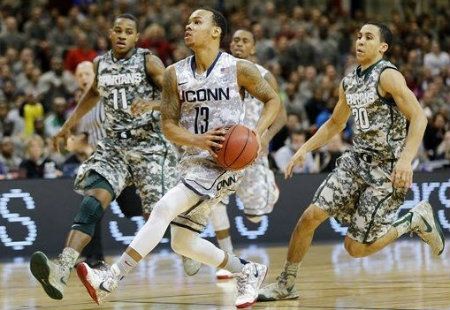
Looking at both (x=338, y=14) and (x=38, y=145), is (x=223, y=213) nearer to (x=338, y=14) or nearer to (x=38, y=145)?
(x=38, y=145)

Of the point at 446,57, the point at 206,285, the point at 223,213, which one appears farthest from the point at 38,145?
the point at 446,57

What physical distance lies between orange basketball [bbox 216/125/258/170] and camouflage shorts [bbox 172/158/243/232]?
0.23 meters

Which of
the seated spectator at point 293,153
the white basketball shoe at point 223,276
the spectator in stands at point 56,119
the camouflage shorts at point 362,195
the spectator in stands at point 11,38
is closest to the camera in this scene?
the camouflage shorts at point 362,195

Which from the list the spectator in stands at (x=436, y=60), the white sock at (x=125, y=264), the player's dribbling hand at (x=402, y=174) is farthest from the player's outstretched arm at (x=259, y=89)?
the spectator in stands at (x=436, y=60)

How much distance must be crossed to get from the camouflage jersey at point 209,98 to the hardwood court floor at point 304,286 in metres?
1.36

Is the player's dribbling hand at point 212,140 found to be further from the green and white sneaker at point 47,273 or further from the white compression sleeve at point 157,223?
the green and white sneaker at point 47,273

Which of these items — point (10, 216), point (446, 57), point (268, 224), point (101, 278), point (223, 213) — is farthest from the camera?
point (446, 57)

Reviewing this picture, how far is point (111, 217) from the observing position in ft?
47.9

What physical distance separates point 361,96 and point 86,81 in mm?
4159

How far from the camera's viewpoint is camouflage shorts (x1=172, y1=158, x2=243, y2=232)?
341 inches

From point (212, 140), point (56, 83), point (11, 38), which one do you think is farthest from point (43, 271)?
point (11, 38)

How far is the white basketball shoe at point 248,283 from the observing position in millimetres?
8867

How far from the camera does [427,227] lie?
10.2 m

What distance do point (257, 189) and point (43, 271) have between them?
349 centimetres
